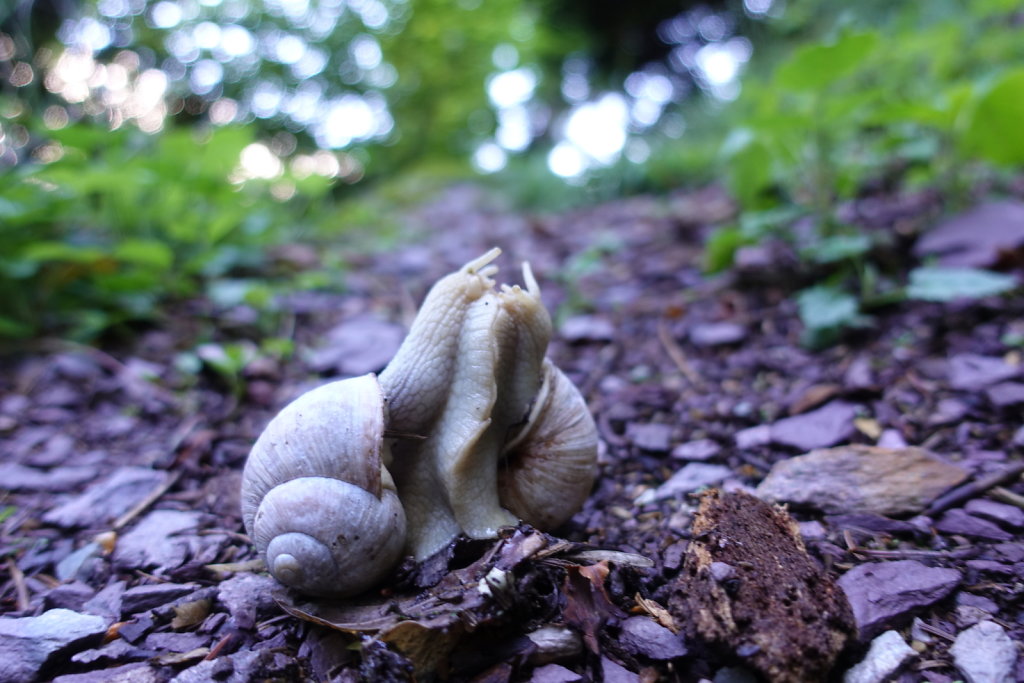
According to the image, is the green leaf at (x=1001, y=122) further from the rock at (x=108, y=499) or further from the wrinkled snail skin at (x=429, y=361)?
the rock at (x=108, y=499)

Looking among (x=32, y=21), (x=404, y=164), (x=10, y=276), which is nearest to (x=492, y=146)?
(x=404, y=164)

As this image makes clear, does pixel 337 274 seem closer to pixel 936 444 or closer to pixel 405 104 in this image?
pixel 936 444

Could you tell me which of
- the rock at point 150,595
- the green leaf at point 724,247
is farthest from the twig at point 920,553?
the green leaf at point 724,247

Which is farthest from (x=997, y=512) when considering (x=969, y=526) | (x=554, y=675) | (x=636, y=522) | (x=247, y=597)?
(x=247, y=597)

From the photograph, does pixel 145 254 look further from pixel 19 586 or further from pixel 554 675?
pixel 554 675

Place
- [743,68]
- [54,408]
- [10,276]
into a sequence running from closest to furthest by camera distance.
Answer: [54,408], [10,276], [743,68]
